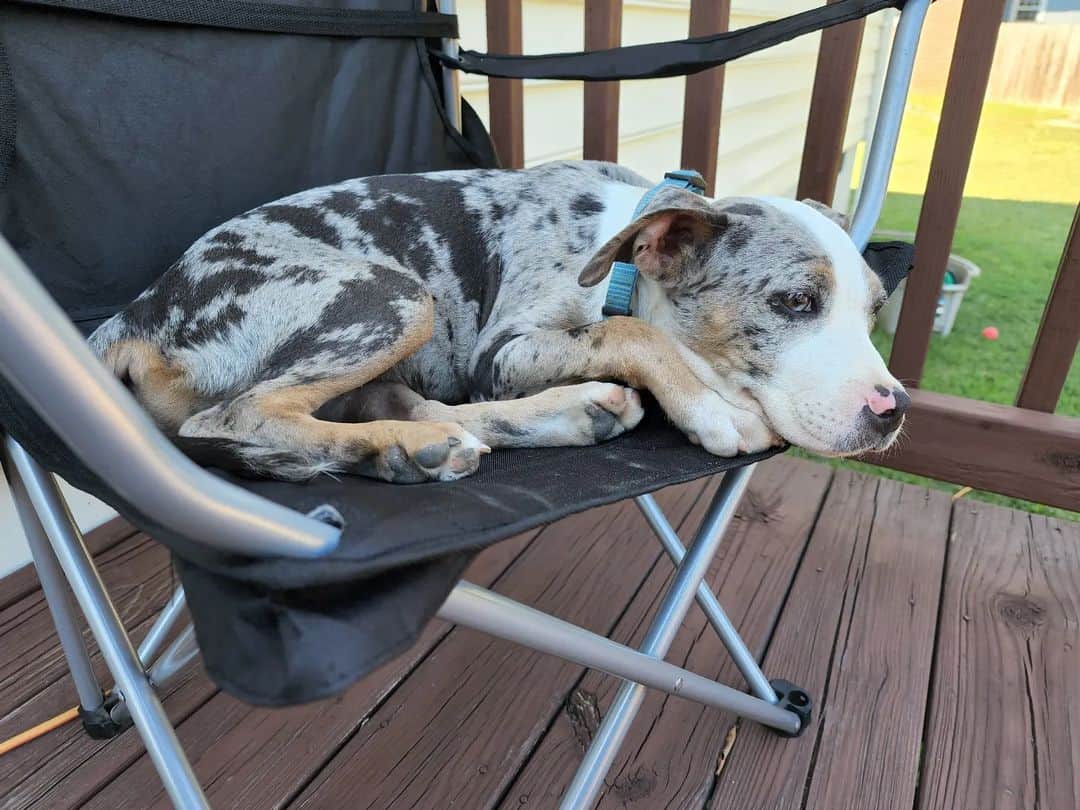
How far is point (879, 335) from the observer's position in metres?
4.96

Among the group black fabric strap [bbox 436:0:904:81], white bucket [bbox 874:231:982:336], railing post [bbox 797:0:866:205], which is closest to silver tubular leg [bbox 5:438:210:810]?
black fabric strap [bbox 436:0:904:81]

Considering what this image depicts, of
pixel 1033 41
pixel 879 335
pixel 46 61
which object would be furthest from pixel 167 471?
pixel 1033 41

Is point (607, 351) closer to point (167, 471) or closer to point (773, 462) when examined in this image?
point (167, 471)

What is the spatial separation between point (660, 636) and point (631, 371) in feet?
1.58

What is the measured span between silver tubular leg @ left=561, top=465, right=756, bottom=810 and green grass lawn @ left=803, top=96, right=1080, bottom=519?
5.84 ft

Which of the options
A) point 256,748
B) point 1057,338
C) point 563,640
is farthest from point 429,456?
point 1057,338

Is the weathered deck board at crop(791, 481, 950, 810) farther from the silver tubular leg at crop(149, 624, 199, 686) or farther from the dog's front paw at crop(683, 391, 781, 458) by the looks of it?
the silver tubular leg at crop(149, 624, 199, 686)

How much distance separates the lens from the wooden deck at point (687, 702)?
166 centimetres

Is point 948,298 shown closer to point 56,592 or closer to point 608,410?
point 608,410

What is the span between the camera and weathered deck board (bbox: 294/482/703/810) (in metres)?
1.67

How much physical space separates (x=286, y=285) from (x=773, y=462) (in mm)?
1942

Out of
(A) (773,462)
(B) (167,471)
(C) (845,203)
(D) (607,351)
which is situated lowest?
(C) (845,203)

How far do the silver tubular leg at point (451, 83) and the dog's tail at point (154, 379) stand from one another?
44.9 inches

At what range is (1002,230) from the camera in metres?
6.79
